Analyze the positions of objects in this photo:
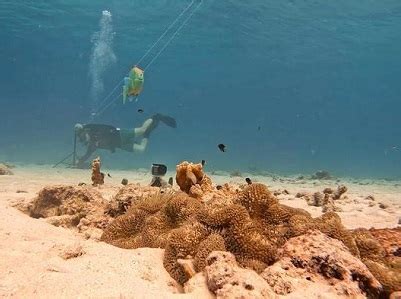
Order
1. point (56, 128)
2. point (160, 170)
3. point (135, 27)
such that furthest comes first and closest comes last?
point (56, 128)
point (135, 27)
point (160, 170)

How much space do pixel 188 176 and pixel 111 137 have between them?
728 inches

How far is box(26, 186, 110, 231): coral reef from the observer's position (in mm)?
5382

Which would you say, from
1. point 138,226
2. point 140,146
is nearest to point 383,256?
point 138,226

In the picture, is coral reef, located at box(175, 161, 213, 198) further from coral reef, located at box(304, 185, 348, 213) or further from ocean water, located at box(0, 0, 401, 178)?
ocean water, located at box(0, 0, 401, 178)

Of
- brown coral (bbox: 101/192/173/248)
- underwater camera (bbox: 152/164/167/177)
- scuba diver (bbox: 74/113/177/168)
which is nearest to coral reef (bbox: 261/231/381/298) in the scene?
brown coral (bbox: 101/192/173/248)

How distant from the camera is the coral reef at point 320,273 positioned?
2.95 meters

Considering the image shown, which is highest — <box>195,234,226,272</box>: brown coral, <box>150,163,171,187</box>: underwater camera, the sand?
<box>195,234,226,272</box>: brown coral

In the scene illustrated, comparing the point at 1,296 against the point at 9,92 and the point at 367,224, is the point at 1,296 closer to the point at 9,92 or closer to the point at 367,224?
the point at 367,224

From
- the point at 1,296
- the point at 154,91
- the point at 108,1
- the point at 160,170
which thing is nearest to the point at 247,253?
the point at 1,296

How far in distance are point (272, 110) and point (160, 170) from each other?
163 metres

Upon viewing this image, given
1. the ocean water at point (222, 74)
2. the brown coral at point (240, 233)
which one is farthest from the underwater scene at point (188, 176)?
the ocean water at point (222, 74)

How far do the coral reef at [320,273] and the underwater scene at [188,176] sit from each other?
0.01 metres

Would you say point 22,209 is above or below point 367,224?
below

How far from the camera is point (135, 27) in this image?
45.0 m
